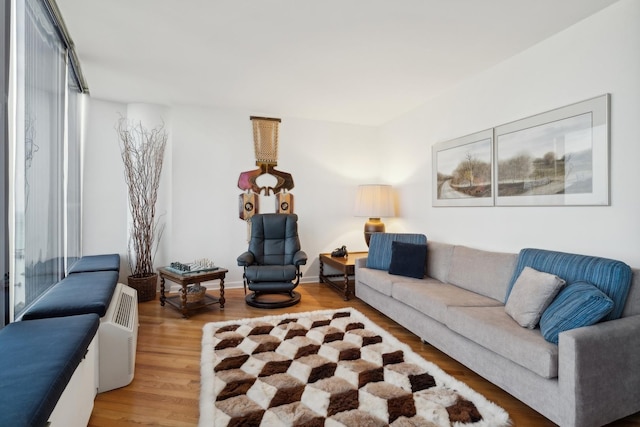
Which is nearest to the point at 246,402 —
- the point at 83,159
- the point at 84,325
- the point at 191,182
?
the point at 84,325

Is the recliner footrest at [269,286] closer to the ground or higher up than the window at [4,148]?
closer to the ground

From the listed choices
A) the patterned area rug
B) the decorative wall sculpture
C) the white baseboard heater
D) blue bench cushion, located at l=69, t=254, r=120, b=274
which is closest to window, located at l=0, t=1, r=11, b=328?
the white baseboard heater

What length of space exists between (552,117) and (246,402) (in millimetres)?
2969

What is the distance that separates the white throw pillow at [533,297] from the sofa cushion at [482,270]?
0.45 metres

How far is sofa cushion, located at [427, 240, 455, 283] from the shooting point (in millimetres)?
3174

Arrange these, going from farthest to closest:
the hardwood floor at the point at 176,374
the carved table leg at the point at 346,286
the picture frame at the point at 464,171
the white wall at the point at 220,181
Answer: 1. the white wall at the point at 220,181
2. the carved table leg at the point at 346,286
3. the picture frame at the point at 464,171
4. the hardwood floor at the point at 176,374

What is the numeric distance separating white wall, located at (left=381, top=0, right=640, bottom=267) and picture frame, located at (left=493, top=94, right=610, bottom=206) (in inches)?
2.2

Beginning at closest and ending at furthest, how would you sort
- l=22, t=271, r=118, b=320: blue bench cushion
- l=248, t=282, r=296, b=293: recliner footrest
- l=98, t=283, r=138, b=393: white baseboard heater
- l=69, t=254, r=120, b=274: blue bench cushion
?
l=22, t=271, r=118, b=320: blue bench cushion < l=98, t=283, r=138, b=393: white baseboard heater < l=69, t=254, r=120, b=274: blue bench cushion < l=248, t=282, r=296, b=293: recliner footrest

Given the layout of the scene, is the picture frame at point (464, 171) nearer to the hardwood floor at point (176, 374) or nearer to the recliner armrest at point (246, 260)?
the hardwood floor at point (176, 374)

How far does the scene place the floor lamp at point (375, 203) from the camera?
169 inches

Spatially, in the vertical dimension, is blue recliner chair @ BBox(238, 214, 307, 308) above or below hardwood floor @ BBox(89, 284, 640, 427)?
above

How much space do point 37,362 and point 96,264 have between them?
2.14 m

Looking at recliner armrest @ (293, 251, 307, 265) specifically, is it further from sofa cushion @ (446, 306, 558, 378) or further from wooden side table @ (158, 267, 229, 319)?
sofa cushion @ (446, 306, 558, 378)

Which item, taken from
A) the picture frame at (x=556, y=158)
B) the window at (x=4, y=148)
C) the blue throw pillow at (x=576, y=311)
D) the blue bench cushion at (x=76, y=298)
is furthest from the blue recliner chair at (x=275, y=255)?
the blue throw pillow at (x=576, y=311)
